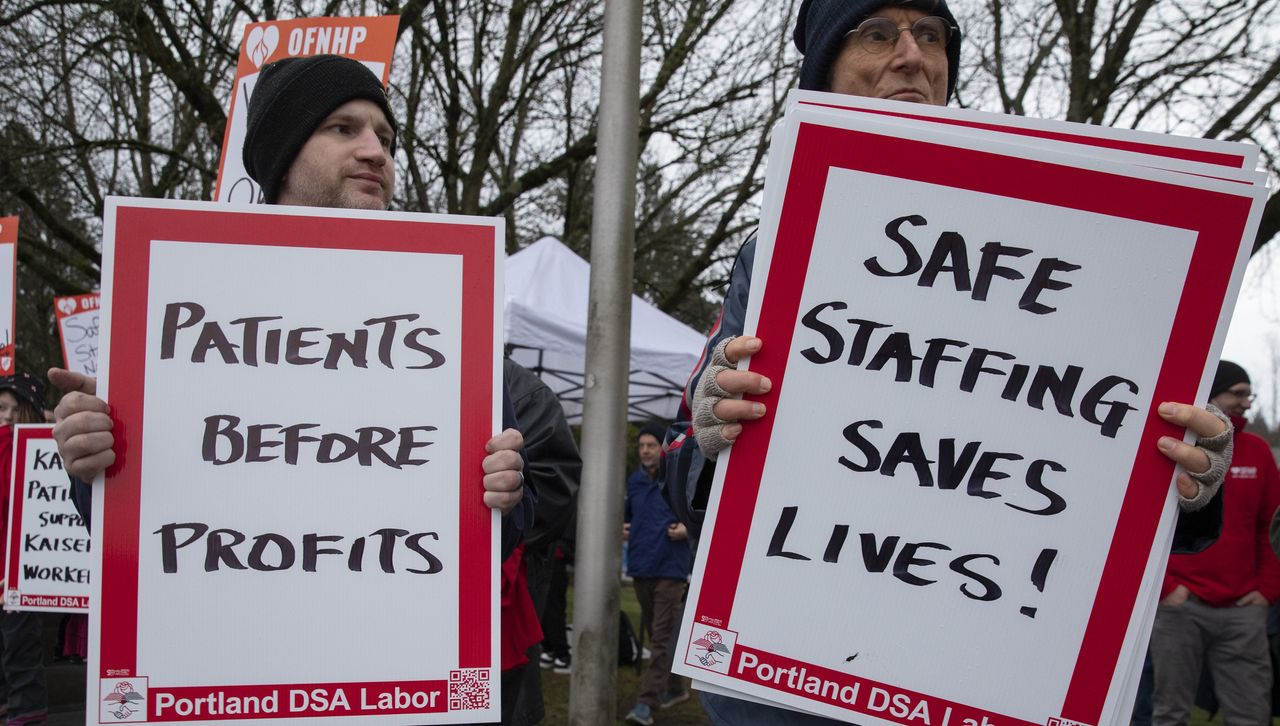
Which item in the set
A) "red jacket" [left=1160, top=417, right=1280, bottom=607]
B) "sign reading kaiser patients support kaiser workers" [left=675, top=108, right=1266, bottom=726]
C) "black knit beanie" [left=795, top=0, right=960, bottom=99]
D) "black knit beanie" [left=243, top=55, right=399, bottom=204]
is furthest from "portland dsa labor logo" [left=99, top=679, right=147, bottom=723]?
"red jacket" [left=1160, top=417, right=1280, bottom=607]

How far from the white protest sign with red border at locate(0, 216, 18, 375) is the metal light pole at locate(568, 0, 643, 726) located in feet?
12.8

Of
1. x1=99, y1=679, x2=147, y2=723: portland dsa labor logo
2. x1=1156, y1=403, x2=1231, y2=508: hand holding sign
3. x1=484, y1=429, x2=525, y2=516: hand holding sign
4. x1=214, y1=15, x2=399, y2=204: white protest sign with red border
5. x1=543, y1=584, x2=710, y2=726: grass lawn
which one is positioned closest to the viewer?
x1=1156, y1=403, x2=1231, y2=508: hand holding sign

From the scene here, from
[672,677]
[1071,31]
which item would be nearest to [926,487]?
[672,677]

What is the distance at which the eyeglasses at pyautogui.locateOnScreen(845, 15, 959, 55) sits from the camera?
5.61 ft

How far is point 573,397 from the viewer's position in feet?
29.6

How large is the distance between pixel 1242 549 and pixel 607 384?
10.5 feet

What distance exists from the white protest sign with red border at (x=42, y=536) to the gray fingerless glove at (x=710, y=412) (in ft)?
15.6

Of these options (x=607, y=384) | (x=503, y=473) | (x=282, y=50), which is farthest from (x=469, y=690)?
(x=282, y=50)

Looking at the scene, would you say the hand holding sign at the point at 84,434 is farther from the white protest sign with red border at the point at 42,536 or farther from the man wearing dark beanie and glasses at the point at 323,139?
the white protest sign with red border at the point at 42,536

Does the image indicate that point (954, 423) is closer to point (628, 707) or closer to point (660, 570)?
point (628, 707)

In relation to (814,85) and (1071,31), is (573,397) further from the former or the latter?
(814,85)

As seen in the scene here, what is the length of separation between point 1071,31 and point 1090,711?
336 inches

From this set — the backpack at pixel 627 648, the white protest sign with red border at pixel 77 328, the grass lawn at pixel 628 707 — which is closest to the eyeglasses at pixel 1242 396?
the grass lawn at pixel 628 707

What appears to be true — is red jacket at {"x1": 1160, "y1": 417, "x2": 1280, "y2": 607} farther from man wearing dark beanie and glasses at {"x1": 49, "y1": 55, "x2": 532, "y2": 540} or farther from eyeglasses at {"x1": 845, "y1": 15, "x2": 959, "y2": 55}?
man wearing dark beanie and glasses at {"x1": 49, "y1": 55, "x2": 532, "y2": 540}
